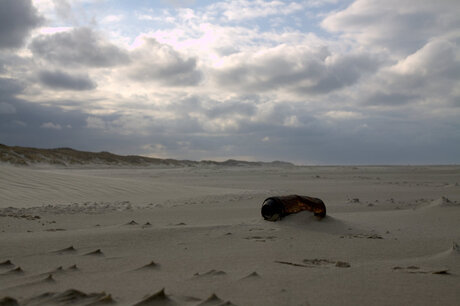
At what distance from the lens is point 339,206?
6984 mm

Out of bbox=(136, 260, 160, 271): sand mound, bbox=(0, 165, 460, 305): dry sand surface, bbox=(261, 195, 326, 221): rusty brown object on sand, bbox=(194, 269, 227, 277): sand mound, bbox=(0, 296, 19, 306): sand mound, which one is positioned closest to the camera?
bbox=(0, 296, 19, 306): sand mound

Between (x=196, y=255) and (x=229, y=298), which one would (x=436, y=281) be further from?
(x=196, y=255)

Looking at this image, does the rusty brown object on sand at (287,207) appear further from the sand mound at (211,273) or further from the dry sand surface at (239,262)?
the sand mound at (211,273)

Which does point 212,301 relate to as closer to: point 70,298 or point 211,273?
point 211,273

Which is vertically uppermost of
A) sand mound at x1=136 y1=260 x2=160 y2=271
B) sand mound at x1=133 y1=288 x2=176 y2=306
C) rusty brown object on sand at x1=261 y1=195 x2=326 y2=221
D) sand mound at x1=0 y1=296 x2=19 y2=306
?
rusty brown object on sand at x1=261 y1=195 x2=326 y2=221

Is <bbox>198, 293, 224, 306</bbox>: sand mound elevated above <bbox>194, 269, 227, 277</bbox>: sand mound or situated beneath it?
elevated above

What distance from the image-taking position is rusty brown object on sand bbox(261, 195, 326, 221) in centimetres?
434

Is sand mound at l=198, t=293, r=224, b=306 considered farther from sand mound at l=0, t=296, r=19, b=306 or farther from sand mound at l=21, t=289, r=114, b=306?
sand mound at l=0, t=296, r=19, b=306

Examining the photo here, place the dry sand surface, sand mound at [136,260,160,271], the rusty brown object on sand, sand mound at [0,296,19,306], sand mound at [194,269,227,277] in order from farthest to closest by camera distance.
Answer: the rusty brown object on sand
sand mound at [136,260,160,271]
sand mound at [194,269,227,277]
the dry sand surface
sand mound at [0,296,19,306]

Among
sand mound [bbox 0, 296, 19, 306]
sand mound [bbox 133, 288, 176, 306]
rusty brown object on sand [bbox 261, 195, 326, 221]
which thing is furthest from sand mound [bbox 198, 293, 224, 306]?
rusty brown object on sand [bbox 261, 195, 326, 221]

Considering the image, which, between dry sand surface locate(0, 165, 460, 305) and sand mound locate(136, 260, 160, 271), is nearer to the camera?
dry sand surface locate(0, 165, 460, 305)

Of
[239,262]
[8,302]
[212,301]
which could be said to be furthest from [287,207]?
[8,302]

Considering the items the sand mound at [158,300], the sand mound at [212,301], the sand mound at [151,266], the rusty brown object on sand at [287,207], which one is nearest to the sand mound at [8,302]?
the sand mound at [158,300]

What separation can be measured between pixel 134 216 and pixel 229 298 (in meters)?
4.10
